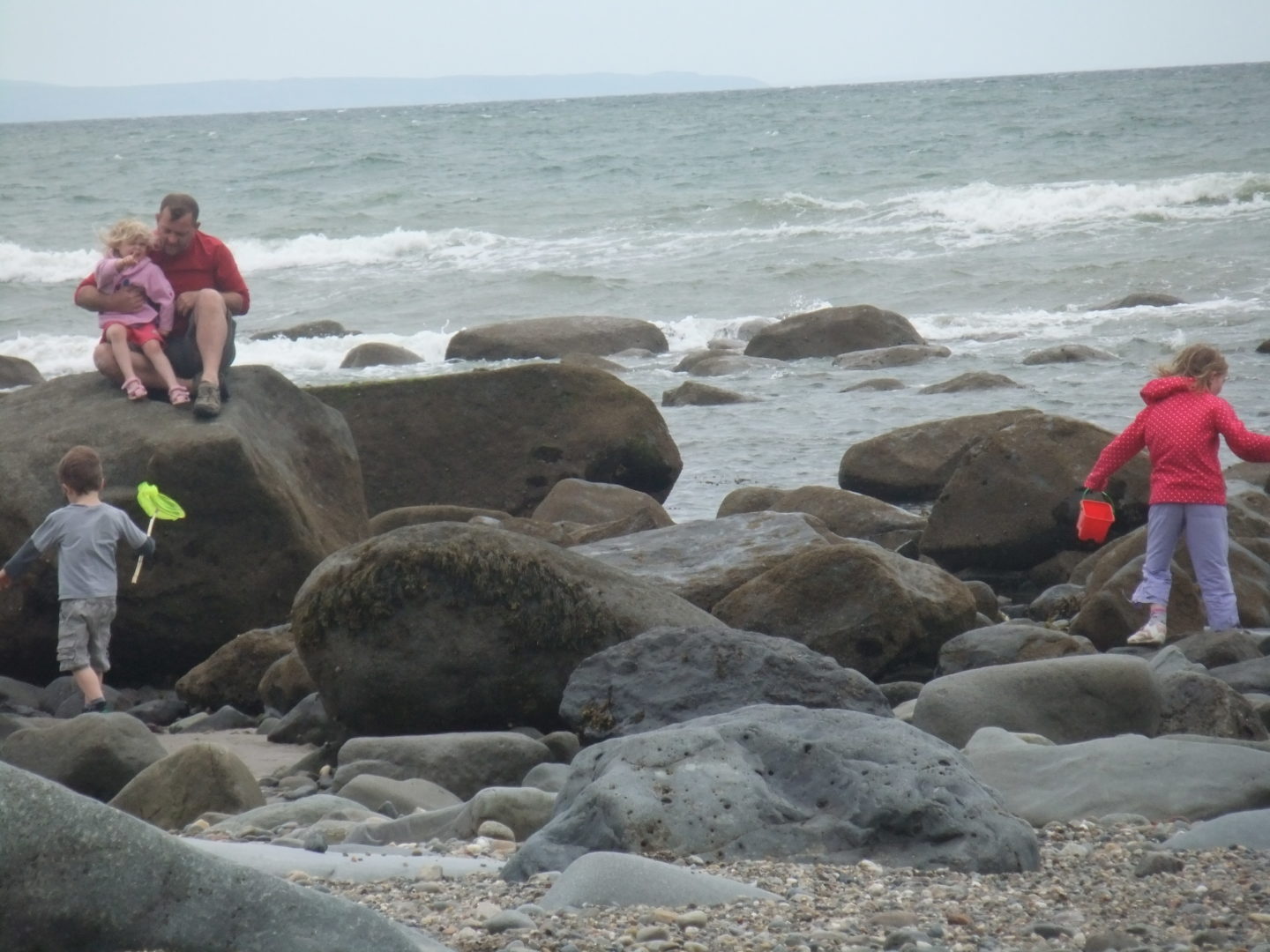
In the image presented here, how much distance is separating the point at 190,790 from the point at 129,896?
2687 mm

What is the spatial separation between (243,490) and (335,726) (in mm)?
1734

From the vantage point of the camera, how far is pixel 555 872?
12.8 ft

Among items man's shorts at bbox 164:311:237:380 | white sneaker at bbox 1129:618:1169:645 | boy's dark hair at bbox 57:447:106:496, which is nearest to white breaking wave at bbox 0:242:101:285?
man's shorts at bbox 164:311:237:380

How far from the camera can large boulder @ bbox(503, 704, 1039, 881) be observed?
4055 mm

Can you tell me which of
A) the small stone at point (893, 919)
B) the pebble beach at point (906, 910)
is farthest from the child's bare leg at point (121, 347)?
the small stone at point (893, 919)

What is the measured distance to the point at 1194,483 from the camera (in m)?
7.91

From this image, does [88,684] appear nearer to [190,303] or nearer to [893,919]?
[190,303]

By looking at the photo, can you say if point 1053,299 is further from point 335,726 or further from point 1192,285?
point 335,726

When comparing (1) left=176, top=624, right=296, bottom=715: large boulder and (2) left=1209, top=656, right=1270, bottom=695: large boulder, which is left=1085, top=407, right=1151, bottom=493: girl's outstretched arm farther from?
(1) left=176, top=624, right=296, bottom=715: large boulder

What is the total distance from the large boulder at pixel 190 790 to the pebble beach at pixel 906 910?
56.1 inches

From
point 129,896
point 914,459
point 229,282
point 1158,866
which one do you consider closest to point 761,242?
point 914,459

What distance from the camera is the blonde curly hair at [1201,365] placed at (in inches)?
321

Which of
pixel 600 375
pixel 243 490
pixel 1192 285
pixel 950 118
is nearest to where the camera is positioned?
pixel 243 490

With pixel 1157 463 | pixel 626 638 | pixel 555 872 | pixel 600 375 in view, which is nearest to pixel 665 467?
pixel 600 375
